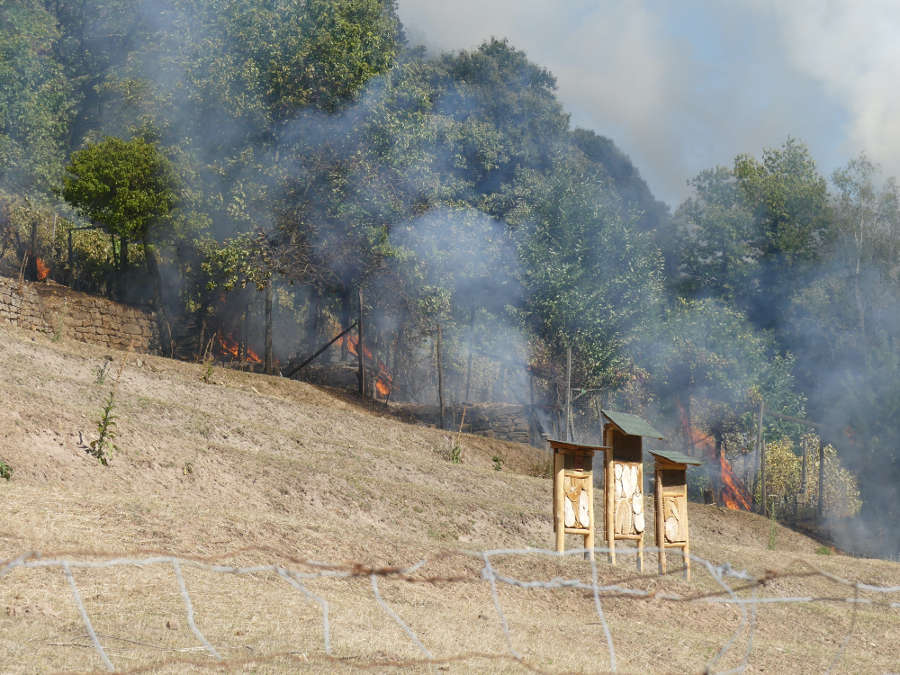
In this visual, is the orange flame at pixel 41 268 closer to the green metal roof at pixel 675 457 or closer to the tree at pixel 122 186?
the tree at pixel 122 186

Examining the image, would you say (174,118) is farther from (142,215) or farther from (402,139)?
(402,139)

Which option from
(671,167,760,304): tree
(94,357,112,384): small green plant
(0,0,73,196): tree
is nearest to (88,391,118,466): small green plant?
(94,357,112,384): small green plant

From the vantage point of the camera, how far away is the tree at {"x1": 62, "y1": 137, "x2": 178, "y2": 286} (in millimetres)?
21672

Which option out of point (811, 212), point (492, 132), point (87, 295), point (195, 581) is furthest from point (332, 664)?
point (811, 212)

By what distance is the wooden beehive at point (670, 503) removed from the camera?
9.51 m

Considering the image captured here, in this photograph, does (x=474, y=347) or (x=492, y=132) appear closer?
(x=474, y=347)

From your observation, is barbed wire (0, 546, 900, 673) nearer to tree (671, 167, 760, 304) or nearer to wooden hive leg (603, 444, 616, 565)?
wooden hive leg (603, 444, 616, 565)

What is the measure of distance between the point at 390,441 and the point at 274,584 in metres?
10.8

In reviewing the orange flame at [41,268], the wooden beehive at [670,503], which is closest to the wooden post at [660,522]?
the wooden beehive at [670,503]

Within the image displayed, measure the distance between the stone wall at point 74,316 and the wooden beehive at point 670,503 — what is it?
41.3 feet

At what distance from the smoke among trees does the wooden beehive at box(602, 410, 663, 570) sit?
12067 millimetres

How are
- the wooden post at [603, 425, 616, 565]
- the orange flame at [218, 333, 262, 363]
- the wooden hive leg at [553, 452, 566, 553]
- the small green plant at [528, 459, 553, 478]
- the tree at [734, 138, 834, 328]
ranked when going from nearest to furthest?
1. the wooden hive leg at [553, 452, 566, 553]
2. the wooden post at [603, 425, 616, 565]
3. the small green plant at [528, 459, 553, 478]
4. the orange flame at [218, 333, 262, 363]
5. the tree at [734, 138, 834, 328]

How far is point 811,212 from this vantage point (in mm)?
37531

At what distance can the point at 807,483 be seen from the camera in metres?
24.1
